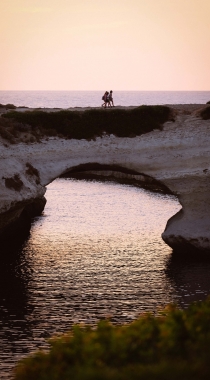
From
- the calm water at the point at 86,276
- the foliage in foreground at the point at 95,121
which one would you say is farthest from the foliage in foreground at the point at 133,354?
the foliage in foreground at the point at 95,121

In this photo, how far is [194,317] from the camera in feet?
54.9

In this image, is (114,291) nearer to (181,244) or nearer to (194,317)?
(181,244)

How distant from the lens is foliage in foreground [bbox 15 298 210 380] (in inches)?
500

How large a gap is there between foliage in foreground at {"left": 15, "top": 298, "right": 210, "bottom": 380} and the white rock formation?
30.5m

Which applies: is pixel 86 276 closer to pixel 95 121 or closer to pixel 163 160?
pixel 163 160

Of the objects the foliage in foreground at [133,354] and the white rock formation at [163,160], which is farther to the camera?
the white rock formation at [163,160]

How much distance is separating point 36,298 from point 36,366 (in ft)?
76.1

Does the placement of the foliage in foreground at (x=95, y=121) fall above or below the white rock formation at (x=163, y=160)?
above

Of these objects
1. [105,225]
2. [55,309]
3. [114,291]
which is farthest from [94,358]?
[105,225]

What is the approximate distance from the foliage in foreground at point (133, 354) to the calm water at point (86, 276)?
496 inches

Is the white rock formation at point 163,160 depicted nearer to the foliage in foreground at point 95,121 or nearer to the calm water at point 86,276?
the foliage in foreground at point 95,121

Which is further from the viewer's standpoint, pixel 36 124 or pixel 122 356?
pixel 36 124

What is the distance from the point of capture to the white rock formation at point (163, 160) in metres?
46.8

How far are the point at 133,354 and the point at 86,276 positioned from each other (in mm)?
26928
